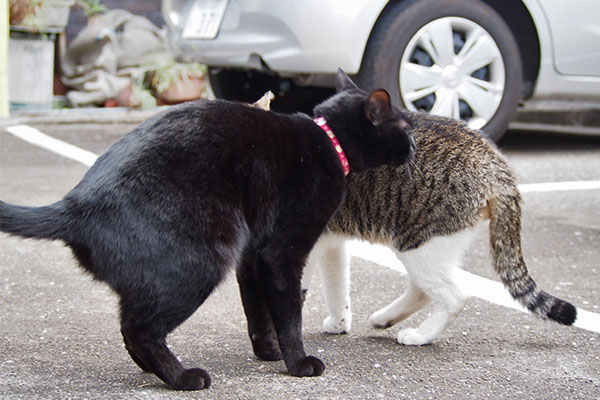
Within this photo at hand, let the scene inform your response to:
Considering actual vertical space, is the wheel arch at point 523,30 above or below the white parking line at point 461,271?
above

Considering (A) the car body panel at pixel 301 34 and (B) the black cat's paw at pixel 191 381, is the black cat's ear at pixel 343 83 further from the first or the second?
(A) the car body panel at pixel 301 34

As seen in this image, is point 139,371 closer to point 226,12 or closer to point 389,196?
point 389,196

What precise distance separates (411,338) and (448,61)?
125 inches

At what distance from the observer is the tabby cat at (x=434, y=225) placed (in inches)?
124

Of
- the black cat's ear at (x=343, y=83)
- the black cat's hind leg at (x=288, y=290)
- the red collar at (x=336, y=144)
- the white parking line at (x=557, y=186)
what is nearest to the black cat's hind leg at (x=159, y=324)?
the black cat's hind leg at (x=288, y=290)

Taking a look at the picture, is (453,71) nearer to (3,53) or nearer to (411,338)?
(411,338)

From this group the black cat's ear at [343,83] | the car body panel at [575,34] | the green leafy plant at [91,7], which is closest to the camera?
the black cat's ear at [343,83]

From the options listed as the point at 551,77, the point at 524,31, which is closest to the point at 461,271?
the point at 551,77

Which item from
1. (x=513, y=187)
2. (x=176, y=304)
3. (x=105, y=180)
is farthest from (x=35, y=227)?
(x=513, y=187)

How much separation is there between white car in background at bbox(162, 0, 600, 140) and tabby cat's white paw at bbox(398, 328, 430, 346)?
288cm

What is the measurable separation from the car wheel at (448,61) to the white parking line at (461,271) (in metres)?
0.74

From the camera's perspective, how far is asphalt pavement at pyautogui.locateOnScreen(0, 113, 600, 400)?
8.98 feet

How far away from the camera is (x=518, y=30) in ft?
20.8

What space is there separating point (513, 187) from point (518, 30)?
3465 mm
